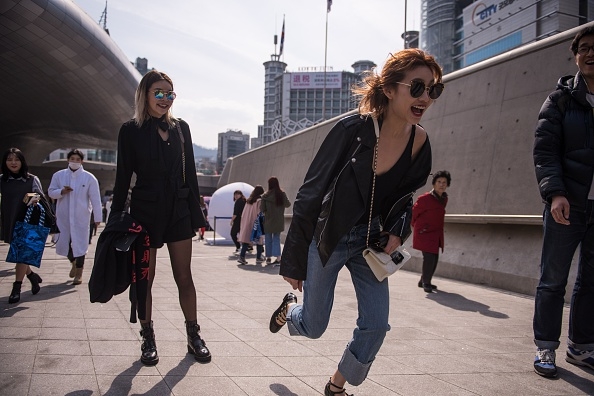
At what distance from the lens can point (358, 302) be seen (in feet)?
8.59

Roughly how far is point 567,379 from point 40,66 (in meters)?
24.8

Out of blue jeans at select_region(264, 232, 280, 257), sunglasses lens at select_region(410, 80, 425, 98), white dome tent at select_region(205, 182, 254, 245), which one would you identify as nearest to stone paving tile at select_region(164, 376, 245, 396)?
sunglasses lens at select_region(410, 80, 425, 98)

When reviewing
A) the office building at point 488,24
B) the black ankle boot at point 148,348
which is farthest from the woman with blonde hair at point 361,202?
the office building at point 488,24

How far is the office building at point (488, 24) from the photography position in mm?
66062

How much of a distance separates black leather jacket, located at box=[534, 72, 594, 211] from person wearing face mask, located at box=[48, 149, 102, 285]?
590 cm

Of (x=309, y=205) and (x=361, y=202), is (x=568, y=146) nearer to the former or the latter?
(x=361, y=202)

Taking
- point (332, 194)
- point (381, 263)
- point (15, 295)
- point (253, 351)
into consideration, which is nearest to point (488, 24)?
point (15, 295)

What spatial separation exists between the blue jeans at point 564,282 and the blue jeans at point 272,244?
798cm

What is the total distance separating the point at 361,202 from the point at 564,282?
6.34 ft

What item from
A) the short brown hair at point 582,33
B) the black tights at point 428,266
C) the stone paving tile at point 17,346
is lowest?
the stone paving tile at point 17,346

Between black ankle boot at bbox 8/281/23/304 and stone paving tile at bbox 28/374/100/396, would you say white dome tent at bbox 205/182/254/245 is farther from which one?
stone paving tile at bbox 28/374/100/396

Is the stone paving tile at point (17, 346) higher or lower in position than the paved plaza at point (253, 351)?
higher

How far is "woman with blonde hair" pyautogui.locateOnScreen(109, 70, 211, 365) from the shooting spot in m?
3.51

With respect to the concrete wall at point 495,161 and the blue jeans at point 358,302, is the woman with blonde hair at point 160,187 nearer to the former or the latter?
the blue jeans at point 358,302
